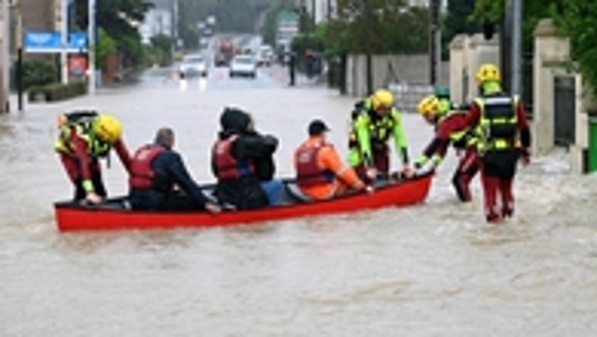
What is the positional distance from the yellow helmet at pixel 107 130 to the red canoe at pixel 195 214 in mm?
737

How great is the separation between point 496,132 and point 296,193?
9.48 ft

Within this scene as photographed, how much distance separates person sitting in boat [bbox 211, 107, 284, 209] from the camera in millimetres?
17062

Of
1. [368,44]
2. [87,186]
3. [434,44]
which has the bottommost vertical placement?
[87,186]

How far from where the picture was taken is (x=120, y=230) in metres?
16.8

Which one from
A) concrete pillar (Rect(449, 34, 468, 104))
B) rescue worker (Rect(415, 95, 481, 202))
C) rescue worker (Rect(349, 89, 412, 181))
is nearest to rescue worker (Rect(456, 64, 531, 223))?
rescue worker (Rect(415, 95, 481, 202))

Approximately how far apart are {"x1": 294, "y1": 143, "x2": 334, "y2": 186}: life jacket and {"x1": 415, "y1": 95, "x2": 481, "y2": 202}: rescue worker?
129 centimetres

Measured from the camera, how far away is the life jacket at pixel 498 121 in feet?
53.6

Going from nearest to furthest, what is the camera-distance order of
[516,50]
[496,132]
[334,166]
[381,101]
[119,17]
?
[496,132], [334,166], [381,101], [516,50], [119,17]

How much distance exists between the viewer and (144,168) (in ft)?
55.3

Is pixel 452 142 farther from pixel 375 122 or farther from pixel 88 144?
pixel 88 144

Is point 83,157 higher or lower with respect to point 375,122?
lower

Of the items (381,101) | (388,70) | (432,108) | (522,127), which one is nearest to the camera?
(522,127)

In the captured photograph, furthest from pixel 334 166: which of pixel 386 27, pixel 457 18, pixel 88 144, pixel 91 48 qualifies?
pixel 91 48

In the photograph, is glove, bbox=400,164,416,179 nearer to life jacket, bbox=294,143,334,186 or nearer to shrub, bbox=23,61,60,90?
life jacket, bbox=294,143,334,186
